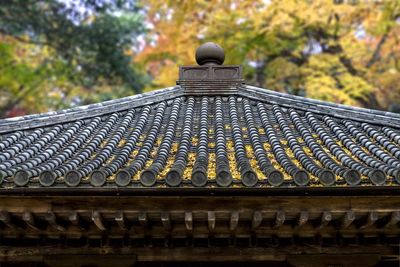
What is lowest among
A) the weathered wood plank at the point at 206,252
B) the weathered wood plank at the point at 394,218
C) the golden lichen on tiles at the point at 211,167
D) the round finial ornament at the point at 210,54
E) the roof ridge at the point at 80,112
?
the weathered wood plank at the point at 206,252

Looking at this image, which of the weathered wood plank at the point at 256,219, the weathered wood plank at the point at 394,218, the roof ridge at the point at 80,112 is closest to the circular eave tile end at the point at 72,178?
the weathered wood plank at the point at 256,219

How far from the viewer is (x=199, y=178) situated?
5281 mm

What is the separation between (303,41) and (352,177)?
1517 centimetres

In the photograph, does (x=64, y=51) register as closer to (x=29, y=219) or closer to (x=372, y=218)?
(x=29, y=219)

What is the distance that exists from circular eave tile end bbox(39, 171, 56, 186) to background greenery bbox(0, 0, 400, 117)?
13.2 m

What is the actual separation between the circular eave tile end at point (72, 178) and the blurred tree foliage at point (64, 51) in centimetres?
1744

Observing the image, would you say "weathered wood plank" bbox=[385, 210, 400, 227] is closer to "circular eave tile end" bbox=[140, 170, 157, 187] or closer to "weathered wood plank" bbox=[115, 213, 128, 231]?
"circular eave tile end" bbox=[140, 170, 157, 187]

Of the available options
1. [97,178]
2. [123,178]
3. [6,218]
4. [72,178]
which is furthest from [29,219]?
[123,178]

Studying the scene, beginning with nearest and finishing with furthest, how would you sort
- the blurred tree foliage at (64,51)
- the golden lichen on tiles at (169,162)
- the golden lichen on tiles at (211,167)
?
the golden lichen on tiles at (211,167) → the golden lichen on tiles at (169,162) → the blurred tree foliage at (64,51)

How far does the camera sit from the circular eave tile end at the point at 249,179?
5.26 meters

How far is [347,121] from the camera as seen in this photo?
7887 mm

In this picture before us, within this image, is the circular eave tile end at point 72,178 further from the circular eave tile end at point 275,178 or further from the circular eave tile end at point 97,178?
the circular eave tile end at point 275,178

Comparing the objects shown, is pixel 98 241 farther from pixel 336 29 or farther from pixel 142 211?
pixel 336 29

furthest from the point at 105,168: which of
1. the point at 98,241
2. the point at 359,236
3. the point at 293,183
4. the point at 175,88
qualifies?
the point at 175,88
